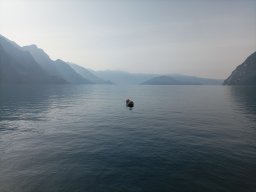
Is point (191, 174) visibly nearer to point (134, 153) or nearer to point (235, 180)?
point (235, 180)

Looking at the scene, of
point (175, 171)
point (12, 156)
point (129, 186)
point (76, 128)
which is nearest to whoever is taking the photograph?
point (129, 186)

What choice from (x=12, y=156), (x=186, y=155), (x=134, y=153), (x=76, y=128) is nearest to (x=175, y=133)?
(x=186, y=155)

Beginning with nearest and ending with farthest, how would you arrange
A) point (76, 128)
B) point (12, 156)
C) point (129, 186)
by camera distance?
1. point (129, 186)
2. point (12, 156)
3. point (76, 128)

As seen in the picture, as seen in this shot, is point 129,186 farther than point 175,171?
No

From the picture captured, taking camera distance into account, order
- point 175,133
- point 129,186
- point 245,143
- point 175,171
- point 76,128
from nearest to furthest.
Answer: point 129,186, point 175,171, point 245,143, point 175,133, point 76,128

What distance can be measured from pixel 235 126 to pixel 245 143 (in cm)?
1262

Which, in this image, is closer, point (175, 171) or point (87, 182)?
point (87, 182)

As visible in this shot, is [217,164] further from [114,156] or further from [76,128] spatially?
[76,128]

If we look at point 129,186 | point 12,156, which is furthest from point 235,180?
point 12,156

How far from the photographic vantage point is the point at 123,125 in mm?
40250

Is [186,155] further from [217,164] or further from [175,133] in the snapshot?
[175,133]

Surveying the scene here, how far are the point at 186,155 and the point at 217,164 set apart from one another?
3673mm

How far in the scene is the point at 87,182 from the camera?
16.7 meters

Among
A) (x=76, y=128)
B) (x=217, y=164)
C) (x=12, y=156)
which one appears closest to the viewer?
(x=217, y=164)
